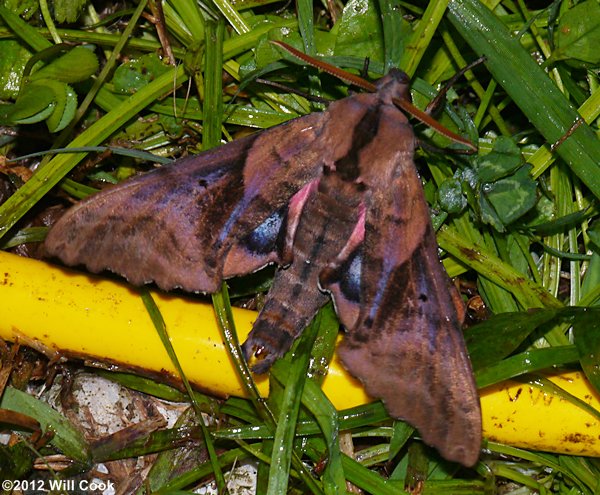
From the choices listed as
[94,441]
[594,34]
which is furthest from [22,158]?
[594,34]

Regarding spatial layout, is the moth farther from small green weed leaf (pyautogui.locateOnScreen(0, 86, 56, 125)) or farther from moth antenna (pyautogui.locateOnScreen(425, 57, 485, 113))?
small green weed leaf (pyautogui.locateOnScreen(0, 86, 56, 125))

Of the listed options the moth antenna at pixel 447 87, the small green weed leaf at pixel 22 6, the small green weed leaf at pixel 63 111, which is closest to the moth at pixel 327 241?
the moth antenna at pixel 447 87

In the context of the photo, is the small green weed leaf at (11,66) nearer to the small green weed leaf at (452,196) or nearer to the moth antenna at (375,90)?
the moth antenna at (375,90)

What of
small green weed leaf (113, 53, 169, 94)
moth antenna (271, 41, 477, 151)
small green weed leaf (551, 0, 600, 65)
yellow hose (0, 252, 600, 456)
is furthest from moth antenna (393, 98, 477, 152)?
small green weed leaf (113, 53, 169, 94)

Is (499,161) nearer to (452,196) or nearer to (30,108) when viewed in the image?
(452,196)

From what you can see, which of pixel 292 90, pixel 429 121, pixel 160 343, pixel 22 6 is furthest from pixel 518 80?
pixel 22 6

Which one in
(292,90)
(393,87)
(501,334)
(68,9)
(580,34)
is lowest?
(501,334)
